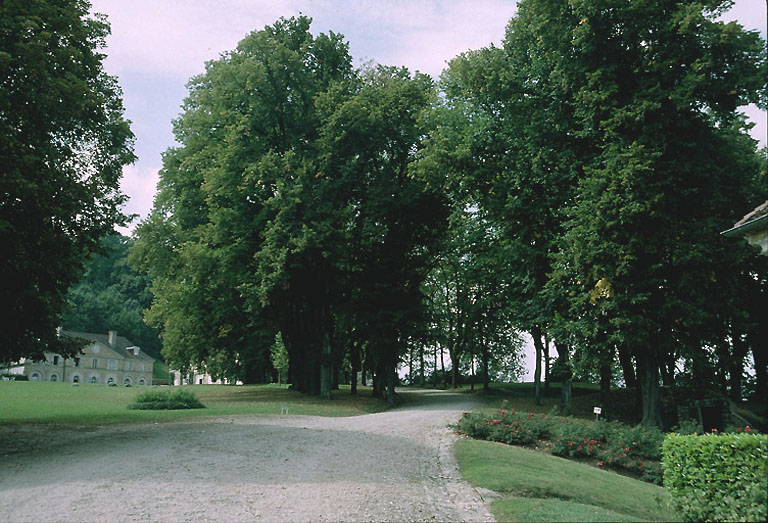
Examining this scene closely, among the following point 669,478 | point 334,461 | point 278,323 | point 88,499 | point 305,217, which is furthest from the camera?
point 278,323

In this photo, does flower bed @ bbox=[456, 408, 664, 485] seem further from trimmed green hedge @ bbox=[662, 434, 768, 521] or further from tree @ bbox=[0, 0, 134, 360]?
tree @ bbox=[0, 0, 134, 360]

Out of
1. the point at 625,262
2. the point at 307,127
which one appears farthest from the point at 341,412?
the point at 307,127

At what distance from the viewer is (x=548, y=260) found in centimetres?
2322

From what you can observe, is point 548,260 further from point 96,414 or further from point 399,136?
point 96,414

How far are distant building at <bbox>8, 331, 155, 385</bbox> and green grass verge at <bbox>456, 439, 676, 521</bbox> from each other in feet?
264

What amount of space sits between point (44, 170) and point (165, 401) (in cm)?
1283

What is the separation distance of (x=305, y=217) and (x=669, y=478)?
18.4 meters

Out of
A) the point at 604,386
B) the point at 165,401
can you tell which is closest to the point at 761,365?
the point at 604,386

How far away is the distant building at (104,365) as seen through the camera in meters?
81.9

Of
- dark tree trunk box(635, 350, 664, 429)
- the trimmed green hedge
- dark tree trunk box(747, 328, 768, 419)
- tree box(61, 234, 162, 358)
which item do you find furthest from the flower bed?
tree box(61, 234, 162, 358)

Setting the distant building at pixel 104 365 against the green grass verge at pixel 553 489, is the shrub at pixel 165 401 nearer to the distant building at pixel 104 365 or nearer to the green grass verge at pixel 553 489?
the green grass verge at pixel 553 489

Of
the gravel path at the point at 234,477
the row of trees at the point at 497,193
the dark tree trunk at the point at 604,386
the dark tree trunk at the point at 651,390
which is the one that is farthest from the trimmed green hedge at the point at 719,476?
the dark tree trunk at the point at 604,386

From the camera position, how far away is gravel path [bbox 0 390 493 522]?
7.84m

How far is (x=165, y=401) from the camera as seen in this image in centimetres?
2288
